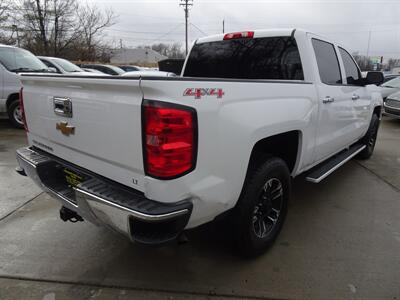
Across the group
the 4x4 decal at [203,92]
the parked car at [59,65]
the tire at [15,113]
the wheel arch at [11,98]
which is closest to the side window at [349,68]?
the 4x4 decal at [203,92]

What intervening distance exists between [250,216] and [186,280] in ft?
2.36

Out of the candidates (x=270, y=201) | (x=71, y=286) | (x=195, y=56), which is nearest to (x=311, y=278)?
(x=270, y=201)

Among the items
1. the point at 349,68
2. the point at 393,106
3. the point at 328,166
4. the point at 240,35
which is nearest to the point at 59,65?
the point at 240,35

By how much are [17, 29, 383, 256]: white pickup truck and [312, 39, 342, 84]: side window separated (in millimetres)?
32

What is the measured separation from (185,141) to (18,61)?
7.80 m

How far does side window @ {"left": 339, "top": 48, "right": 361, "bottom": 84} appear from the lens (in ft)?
14.2

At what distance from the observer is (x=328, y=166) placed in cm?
385

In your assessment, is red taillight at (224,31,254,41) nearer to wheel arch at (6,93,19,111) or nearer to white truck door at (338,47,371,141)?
white truck door at (338,47,371,141)

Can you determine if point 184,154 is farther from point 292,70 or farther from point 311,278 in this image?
point 292,70

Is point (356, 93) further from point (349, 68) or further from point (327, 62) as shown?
point (327, 62)

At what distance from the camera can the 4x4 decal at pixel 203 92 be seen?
6.00 feet

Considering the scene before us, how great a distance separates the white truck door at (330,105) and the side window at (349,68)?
1.24 ft

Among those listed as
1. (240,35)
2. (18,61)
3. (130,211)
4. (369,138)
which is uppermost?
(240,35)

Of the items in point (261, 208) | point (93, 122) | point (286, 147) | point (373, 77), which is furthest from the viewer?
point (373, 77)
